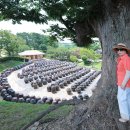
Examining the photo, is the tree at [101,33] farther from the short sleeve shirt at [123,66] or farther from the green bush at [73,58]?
the green bush at [73,58]

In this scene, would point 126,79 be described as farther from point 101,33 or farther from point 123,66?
point 101,33

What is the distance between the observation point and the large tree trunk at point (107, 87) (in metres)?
5.34

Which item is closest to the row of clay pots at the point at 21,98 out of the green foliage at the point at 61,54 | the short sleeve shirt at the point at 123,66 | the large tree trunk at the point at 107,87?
the large tree trunk at the point at 107,87

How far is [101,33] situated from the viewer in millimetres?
5734

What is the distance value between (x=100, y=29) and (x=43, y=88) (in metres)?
15.5

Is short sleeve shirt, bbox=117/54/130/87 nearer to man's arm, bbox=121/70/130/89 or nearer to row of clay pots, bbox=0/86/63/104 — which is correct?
man's arm, bbox=121/70/130/89

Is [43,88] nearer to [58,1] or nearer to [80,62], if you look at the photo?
[58,1]

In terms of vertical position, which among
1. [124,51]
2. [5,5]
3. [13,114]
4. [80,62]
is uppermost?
[5,5]

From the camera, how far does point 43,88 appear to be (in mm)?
20844

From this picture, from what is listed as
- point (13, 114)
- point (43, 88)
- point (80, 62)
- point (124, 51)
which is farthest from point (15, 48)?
point (124, 51)

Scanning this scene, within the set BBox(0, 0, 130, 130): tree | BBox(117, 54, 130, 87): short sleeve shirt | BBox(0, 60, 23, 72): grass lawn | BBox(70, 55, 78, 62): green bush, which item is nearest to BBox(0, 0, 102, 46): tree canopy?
BBox(0, 0, 130, 130): tree

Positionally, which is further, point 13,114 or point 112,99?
point 13,114

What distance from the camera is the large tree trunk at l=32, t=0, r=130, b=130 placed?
210 inches

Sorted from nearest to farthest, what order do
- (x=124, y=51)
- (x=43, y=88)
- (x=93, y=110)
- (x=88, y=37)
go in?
(x=124, y=51), (x=93, y=110), (x=88, y=37), (x=43, y=88)
